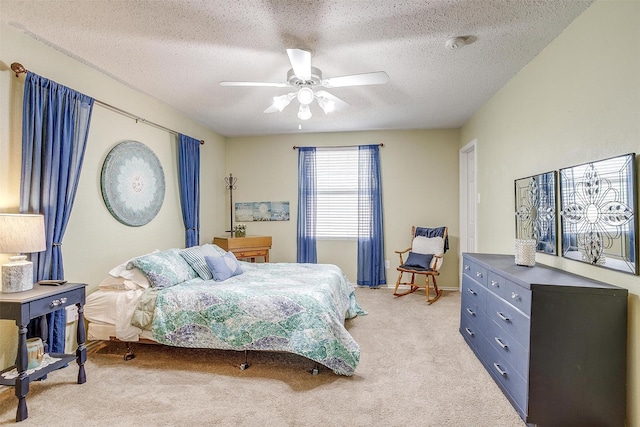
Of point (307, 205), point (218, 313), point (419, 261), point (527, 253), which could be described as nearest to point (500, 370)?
point (527, 253)

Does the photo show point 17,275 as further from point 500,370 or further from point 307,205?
point 307,205

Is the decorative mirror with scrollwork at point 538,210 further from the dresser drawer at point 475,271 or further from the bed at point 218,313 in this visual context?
the bed at point 218,313

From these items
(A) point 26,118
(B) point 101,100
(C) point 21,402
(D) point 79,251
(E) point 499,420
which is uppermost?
(B) point 101,100

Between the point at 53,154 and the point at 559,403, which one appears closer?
the point at 559,403

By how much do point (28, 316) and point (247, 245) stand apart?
3.01 metres

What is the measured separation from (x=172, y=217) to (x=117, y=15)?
2.41 metres

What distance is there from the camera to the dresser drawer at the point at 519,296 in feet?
6.19

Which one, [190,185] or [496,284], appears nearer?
[496,284]

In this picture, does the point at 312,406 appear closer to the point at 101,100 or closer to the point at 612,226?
the point at 612,226

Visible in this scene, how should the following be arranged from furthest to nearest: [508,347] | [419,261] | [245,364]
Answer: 1. [419,261]
2. [245,364]
3. [508,347]

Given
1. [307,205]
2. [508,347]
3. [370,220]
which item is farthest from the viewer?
[307,205]

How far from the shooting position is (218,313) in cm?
262

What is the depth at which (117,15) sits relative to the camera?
7.00 ft

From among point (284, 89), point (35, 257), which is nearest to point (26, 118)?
point (35, 257)
